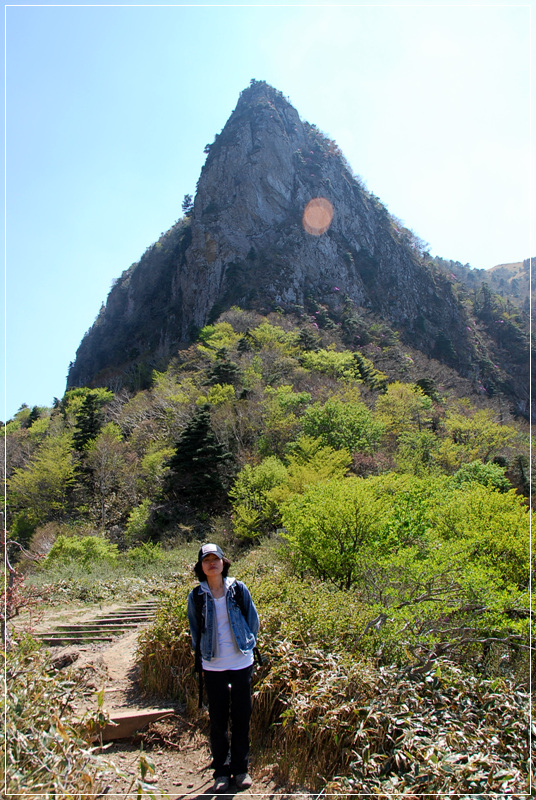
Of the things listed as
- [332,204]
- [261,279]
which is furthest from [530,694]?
[332,204]

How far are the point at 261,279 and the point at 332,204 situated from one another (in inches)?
822

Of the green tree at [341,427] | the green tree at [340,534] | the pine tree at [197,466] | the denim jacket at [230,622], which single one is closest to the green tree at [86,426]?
the pine tree at [197,466]

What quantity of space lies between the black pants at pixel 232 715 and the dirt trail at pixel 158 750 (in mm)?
171

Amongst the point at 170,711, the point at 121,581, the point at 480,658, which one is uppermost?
the point at 170,711

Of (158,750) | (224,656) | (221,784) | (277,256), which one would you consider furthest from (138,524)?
(277,256)

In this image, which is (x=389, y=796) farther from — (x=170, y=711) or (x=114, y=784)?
(x=170, y=711)

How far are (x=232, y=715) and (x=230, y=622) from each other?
70cm

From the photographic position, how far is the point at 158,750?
366 cm

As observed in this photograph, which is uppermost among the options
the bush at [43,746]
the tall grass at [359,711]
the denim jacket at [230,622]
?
the denim jacket at [230,622]

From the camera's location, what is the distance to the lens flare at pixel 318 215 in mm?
66688

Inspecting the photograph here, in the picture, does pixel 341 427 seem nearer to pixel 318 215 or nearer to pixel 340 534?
pixel 340 534

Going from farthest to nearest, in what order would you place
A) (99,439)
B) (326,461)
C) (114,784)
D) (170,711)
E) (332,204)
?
1. (332,204)
2. (99,439)
3. (326,461)
4. (170,711)
5. (114,784)

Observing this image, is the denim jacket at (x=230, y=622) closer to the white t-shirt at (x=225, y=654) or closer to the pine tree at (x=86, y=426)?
the white t-shirt at (x=225, y=654)

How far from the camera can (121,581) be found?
11.1 m
